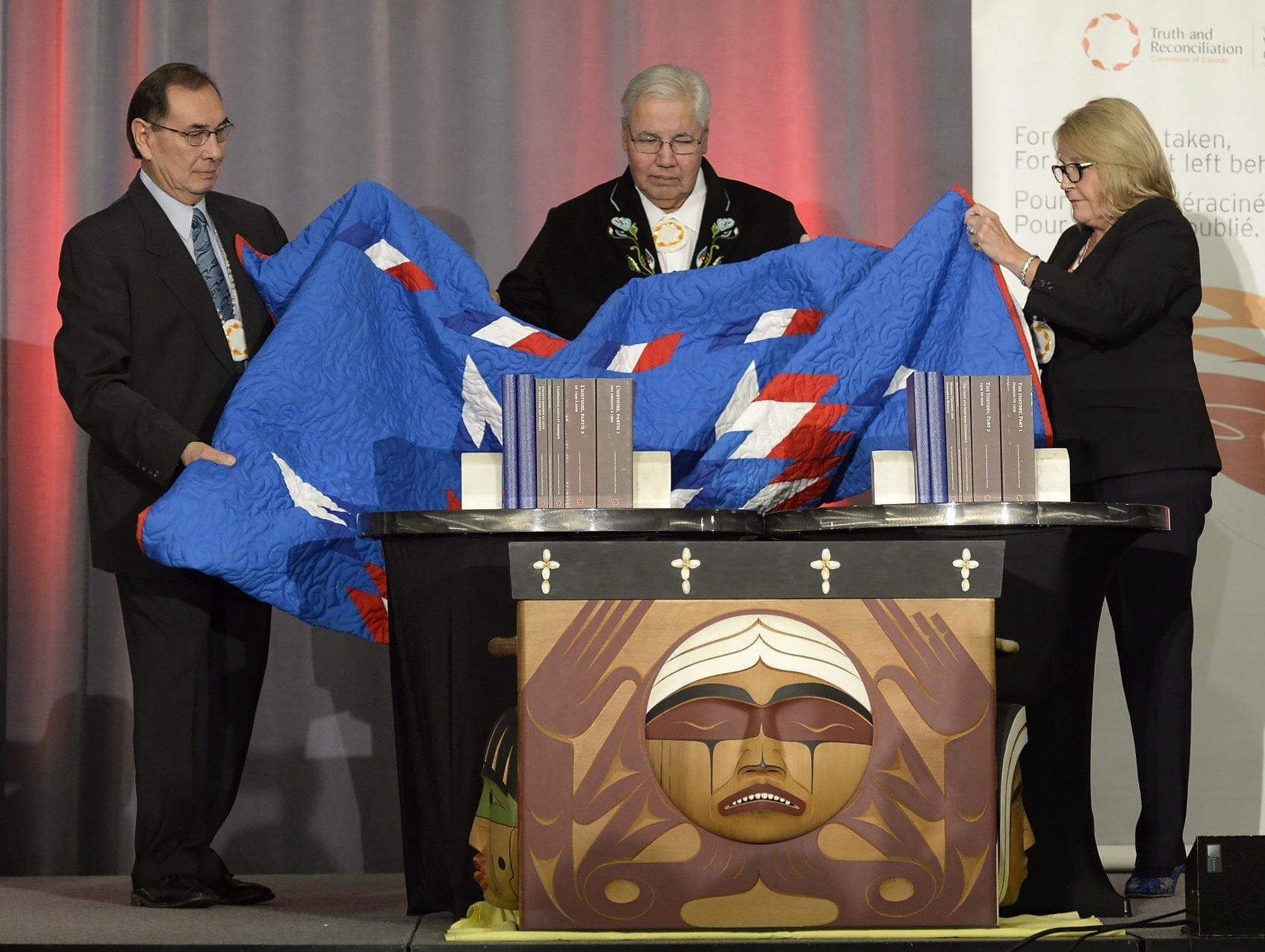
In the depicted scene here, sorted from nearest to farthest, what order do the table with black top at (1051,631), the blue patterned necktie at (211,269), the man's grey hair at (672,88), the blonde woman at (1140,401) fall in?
the table with black top at (1051,631) → the blonde woman at (1140,401) → the blue patterned necktie at (211,269) → the man's grey hair at (672,88)

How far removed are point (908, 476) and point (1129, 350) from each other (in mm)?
650

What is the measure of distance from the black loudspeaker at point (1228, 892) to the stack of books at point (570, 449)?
99 centimetres

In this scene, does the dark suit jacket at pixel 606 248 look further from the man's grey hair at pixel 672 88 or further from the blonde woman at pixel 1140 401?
the blonde woman at pixel 1140 401

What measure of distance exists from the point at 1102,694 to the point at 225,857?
88.3 inches

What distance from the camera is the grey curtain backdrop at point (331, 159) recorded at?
373cm

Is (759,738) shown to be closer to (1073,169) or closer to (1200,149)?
(1073,169)

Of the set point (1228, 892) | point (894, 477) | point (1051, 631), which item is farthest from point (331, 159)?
point (1228, 892)

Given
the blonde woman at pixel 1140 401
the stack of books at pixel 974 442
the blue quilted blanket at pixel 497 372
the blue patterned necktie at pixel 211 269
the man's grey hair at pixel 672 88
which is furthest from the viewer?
the man's grey hair at pixel 672 88

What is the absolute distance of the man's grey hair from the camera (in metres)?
3.08

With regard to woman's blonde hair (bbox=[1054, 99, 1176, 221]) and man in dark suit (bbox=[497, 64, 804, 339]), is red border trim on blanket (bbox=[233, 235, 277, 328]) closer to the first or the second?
man in dark suit (bbox=[497, 64, 804, 339])

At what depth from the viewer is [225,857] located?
378 cm

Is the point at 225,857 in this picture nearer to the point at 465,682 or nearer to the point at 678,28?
the point at 465,682

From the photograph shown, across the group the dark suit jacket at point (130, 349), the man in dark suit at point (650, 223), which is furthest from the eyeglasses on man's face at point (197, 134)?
the man in dark suit at point (650, 223)

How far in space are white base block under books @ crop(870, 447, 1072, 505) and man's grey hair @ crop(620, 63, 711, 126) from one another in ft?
3.34
